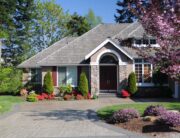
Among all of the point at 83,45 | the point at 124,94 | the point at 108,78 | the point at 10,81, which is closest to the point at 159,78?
the point at 124,94

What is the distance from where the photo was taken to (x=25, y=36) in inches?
2052

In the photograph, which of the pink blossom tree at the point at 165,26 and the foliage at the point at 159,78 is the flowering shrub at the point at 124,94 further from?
the pink blossom tree at the point at 165,26

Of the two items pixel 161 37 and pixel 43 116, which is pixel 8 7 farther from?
pixel 161 37

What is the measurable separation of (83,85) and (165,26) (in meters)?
18.2

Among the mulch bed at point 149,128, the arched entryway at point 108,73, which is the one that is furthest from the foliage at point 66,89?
the mulch bed at point 149,128

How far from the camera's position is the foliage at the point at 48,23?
55.1m

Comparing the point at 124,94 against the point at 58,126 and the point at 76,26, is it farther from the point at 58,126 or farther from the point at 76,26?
the point at 76,26

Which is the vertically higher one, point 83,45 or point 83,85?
point 83,45

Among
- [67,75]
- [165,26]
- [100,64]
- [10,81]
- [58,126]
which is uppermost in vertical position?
[165,26]

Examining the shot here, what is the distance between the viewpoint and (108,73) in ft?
111

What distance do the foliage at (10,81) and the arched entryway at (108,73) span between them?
288 inches

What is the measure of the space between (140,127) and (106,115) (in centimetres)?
449

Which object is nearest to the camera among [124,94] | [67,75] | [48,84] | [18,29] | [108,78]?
[124,94]

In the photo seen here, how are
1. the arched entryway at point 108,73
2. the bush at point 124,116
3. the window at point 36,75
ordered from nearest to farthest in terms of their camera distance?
the bush at point 124,116 → the arched entryway at point 108,73 → the window at point 36,75
